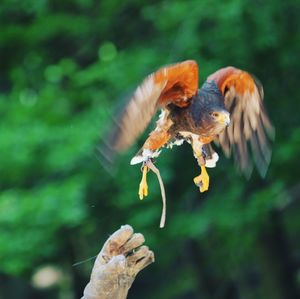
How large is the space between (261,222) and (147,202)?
966mm

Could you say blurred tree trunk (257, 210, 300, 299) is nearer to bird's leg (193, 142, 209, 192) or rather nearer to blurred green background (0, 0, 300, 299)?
blurred green background (0, 0, 300, 299)

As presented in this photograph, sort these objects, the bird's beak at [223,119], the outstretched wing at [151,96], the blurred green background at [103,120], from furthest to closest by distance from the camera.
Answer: the blurred green background at [103,120] < the bird's beak at [223,119] < the outstretched wing at [151,96]

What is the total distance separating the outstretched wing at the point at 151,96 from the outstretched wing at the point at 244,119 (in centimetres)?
24

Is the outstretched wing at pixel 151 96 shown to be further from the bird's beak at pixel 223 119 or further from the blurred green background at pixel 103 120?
the blurred green background at pixel 103 120

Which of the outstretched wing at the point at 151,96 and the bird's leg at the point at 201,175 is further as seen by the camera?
the bird's leg at the point at 201,175

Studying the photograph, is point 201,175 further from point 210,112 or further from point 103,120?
point 103,120

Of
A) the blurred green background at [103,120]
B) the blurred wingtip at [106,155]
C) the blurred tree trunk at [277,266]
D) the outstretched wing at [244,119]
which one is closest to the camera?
the blurred wingtip at [106,155]

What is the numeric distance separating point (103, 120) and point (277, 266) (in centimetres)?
292

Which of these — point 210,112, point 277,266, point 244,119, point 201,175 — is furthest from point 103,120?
point 277,266

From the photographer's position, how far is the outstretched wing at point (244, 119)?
362 cm

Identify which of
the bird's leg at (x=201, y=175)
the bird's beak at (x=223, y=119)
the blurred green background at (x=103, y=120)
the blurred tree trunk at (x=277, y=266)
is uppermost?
the bird's beak at (x=223, y=119)

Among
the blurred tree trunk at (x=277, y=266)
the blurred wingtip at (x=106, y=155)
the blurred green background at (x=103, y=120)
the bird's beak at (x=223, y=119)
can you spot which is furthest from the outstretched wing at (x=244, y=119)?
the blurred tree trunk at (x=277, y=266)

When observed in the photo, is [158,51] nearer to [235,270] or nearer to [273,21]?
[273,21]

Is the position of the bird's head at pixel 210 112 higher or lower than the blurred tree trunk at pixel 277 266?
higher
